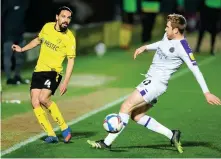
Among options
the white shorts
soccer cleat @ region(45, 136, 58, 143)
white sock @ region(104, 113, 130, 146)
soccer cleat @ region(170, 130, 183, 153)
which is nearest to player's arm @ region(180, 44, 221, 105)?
the white shorts

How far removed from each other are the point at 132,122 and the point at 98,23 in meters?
14.8

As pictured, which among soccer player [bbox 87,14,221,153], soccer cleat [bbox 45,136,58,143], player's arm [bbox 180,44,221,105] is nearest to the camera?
player's arm [bbox 180,44,221,105]

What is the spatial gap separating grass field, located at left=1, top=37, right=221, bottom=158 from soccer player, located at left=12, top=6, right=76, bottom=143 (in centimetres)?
27

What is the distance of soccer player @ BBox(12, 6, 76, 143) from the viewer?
10.6 m

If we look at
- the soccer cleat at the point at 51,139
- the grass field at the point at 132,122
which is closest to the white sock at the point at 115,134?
the grass field at the point at 132,122

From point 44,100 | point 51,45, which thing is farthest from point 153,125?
point 51,45

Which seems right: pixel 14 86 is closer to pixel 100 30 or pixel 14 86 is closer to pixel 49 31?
pixel 49 31

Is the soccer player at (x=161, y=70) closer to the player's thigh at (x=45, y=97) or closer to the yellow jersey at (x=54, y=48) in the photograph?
the player's thigh at (x=45, y=97)

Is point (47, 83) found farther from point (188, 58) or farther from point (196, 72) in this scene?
point (196, 72)

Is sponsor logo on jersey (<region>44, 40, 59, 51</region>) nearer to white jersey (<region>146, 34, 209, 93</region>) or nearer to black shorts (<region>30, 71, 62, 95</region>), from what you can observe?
black shorts (<region>30, 71, 62, 95</region>)

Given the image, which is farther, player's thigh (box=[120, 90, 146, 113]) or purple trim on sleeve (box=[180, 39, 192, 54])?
player's thigh (box=[120, 90, 146, 113])

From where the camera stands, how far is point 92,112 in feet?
44.3

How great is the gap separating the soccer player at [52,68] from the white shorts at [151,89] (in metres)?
1.15

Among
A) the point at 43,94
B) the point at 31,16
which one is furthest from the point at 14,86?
the point at 43,94
